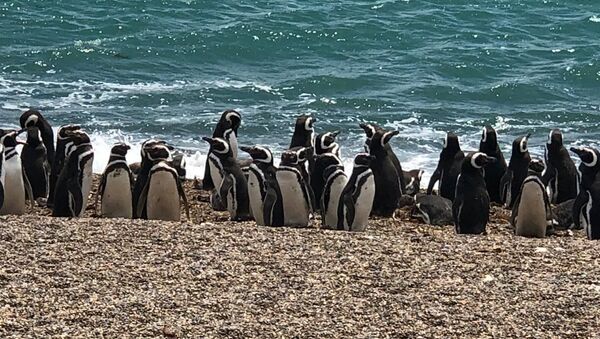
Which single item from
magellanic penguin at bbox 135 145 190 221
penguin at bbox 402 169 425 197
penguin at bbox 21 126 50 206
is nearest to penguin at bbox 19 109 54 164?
penguin at bbox 21 126 50 206

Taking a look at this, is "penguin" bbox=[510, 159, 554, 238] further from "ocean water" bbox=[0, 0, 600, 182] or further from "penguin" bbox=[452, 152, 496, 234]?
"ocean water" bbox=[0, 0, 600, 182]

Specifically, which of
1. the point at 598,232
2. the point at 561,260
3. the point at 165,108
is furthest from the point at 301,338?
the point at 165,108

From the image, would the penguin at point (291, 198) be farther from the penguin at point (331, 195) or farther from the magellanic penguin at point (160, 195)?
the magellanic penguin at point (160, 195)

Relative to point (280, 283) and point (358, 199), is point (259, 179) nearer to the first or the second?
point (358, 199)

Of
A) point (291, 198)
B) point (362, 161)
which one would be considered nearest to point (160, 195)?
point (291, 198)

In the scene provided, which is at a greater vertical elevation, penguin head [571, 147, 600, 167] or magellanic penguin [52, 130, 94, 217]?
penguin head [571, 147, 600, 167]

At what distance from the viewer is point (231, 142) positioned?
12.3 meters

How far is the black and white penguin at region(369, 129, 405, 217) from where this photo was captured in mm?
10938

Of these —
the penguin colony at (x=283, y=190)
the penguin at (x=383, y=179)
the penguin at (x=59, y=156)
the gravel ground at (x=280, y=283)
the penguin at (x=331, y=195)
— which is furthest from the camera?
the penguin at (x=59, y=156)

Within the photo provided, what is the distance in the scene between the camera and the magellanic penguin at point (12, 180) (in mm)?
9852

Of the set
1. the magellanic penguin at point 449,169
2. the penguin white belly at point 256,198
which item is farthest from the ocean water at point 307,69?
the penguin white belly at point 256,198

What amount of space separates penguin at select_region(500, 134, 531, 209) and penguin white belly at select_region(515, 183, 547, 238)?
1702 mm

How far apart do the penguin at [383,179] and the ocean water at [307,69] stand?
11.9 ft

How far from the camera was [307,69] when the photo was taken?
923 inches
